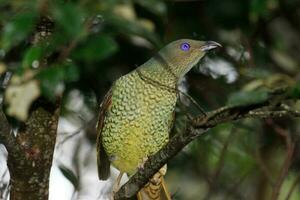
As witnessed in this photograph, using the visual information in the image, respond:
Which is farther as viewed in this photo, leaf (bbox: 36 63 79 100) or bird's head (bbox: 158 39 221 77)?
bird's head (bbox: 158 39 221 77)

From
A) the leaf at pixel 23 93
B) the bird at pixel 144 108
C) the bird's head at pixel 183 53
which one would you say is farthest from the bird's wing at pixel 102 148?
the leaf at pixel 23 93

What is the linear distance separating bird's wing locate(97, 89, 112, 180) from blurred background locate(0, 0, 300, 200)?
136 millimetres

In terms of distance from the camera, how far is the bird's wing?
4066 millimetres

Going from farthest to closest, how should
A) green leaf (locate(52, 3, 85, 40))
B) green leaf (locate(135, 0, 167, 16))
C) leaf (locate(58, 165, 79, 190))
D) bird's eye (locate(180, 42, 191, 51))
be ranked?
bird's eye (locate(180, 42, 191, 51)) < leaf (locate(58, 165, 79, 190)) < green leaf (locate(135, 0, 167, 16)) < green leaf (locate(52, 3, 85, 40))

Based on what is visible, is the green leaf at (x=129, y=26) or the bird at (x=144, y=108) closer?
the green leaf at (x=129, y=26)

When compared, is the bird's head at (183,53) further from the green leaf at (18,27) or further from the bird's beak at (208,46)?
the green leaf at (18,27)

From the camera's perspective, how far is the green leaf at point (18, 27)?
1805 mm

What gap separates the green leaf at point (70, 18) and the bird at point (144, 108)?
2101 millimetres

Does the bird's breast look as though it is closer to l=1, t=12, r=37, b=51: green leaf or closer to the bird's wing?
the bird's wing

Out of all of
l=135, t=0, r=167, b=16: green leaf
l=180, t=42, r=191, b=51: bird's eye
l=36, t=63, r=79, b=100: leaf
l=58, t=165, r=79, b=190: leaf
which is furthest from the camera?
l=180, t=42, r=191, b=51: bird's eye

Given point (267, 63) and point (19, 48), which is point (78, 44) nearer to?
point (19, 48)

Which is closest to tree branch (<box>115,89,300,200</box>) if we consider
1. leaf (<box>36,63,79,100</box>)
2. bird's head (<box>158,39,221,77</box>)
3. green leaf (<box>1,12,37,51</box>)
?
leaf (<box>36,63,79,100</box>)

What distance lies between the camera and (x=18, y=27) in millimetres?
1809

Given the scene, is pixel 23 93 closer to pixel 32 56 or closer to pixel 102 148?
pixel 32 56
